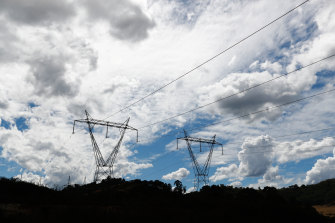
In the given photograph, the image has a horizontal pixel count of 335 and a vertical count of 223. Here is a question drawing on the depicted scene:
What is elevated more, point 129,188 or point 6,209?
point 129,188

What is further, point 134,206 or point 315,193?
point 315,193

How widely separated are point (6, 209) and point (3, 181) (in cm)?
2509

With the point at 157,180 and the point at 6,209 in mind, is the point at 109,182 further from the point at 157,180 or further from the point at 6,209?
the point at 6,209

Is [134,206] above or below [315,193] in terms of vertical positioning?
below

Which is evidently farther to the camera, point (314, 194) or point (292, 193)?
point (292, 193)

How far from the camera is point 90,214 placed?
1107 inches

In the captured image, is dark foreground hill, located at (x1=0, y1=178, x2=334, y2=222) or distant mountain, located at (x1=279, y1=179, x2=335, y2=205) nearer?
dark foreground hill, located at (x1=0, y1=178, x2=334, y2=222)

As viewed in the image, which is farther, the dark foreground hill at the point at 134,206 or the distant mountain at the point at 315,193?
the distant mountain at the point at 315,193

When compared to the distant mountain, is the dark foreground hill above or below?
below

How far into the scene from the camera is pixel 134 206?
34.8m

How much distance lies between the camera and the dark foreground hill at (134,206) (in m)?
27.2

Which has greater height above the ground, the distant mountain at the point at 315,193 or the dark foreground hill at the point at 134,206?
the distant mountain at the point at 315,193

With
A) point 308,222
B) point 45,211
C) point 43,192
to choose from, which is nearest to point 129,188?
point 43,192

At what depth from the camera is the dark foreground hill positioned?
27.2 m
